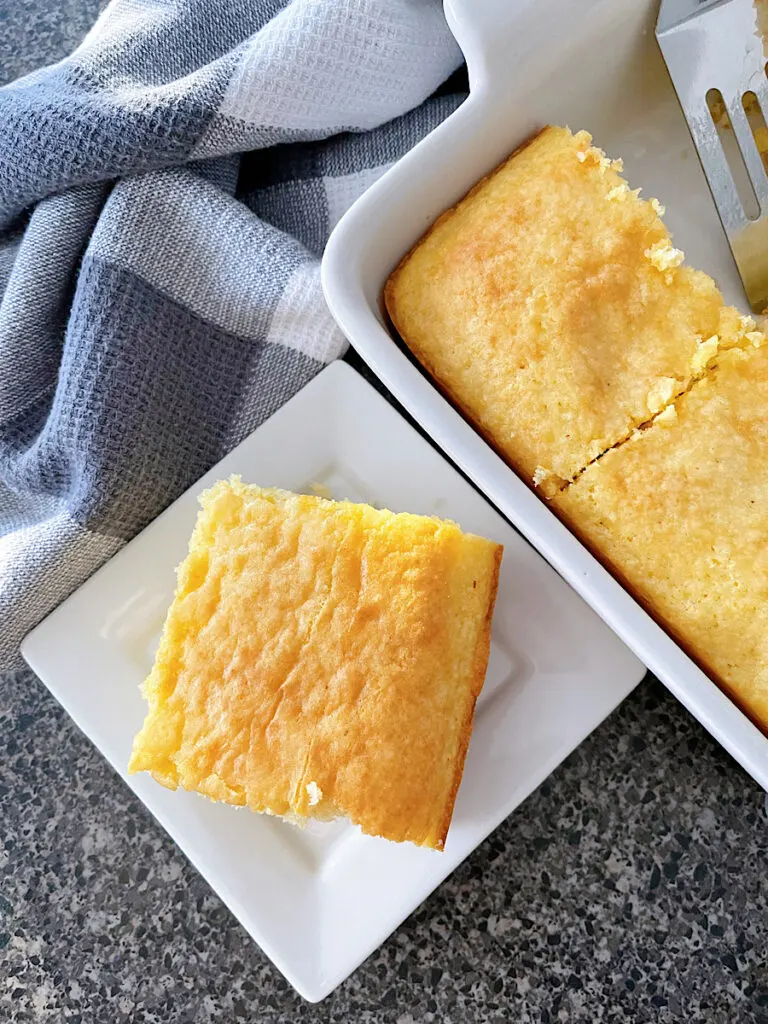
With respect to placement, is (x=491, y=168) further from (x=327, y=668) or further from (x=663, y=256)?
(x=327, y=668)

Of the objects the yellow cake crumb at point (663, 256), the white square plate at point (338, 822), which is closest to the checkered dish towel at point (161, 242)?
the white square plate at point (338, 822)

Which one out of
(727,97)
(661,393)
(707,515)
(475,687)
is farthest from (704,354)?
(475,687)

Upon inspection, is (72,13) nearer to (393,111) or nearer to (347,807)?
(393,111)

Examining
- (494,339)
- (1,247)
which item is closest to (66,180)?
(1,247)

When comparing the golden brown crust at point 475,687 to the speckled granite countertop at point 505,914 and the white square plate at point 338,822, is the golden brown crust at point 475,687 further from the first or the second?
the speckled granite countertop at point 505,914

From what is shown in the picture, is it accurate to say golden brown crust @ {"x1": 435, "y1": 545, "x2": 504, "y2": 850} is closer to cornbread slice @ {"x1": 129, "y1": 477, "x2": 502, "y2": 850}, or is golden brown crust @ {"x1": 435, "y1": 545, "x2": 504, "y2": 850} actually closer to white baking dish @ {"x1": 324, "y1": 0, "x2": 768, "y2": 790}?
cornbread slice @ {"x1": 129, "y1": 477, "x2": 502, "y2": 850}

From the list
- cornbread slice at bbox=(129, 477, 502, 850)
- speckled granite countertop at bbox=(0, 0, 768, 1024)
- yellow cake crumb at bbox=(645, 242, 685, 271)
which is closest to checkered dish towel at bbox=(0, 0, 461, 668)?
cornbread slice at bbox=(129, 477, 502, 850)
